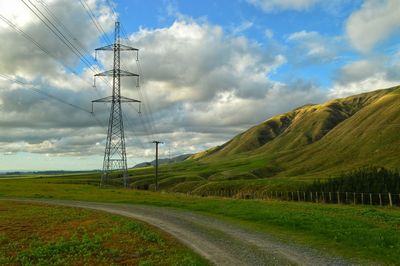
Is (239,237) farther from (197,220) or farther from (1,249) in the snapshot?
(1,249)

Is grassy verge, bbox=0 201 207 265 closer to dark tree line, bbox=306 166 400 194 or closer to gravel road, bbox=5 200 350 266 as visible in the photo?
gravel road, bbox=5 200 350 266

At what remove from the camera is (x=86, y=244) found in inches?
893

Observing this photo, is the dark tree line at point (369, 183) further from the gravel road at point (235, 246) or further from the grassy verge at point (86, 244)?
the grassy verge at point (86, 244)

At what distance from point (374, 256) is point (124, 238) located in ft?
46.4

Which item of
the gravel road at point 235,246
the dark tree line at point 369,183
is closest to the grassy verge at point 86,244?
the gravel road at point 235,246

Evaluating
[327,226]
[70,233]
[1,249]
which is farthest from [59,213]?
[327,226]

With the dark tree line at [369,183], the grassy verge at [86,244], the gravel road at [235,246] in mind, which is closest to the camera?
the gravel road at [235,246]

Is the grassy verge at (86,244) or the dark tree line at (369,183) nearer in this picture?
the grassy verge at (86,244)

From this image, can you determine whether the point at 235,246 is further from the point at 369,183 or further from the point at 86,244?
the point at 369,183

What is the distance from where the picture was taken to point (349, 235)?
24.8 m

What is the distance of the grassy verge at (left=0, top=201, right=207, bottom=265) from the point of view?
19.6m

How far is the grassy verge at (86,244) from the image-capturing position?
19.6 meters

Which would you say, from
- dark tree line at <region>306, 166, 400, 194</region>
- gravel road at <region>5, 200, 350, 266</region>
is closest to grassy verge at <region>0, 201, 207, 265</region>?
gravel road at <region>5, 200, 350, 266</region>

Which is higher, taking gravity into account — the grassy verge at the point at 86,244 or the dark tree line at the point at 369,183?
the dark tree line at the point at 369,183
